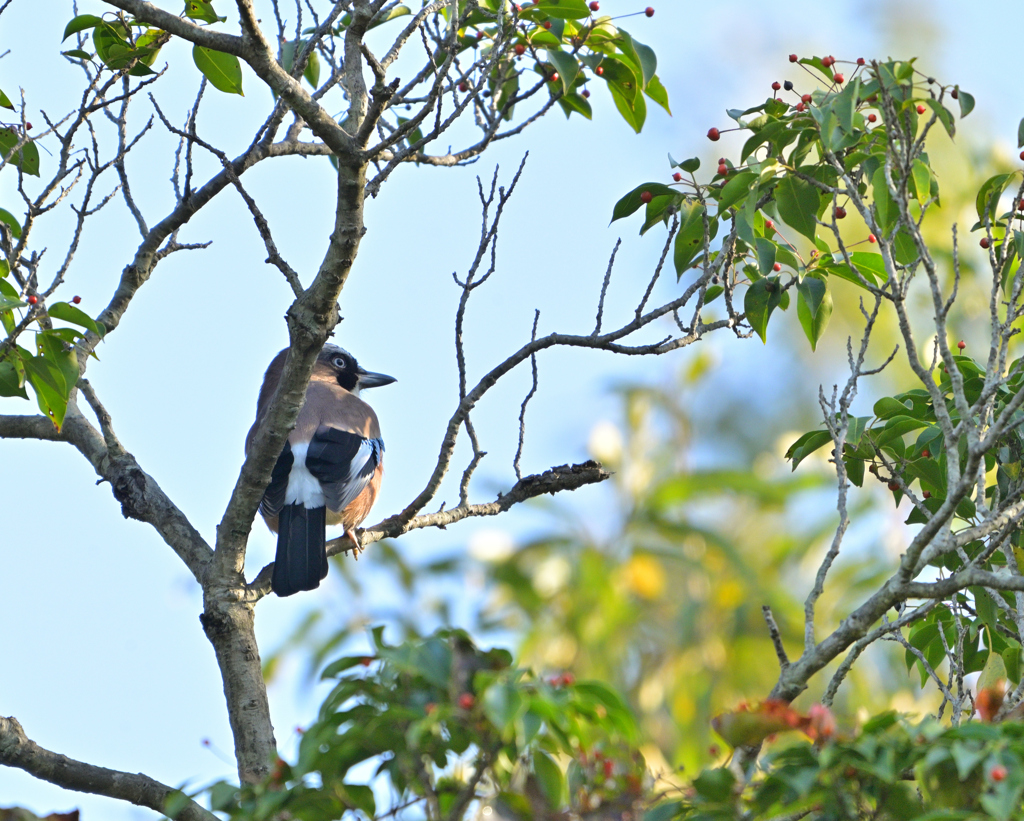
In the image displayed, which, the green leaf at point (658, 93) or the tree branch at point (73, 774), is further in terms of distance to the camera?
the green leaf at point (658, 93)

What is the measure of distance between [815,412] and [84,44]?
563 inches

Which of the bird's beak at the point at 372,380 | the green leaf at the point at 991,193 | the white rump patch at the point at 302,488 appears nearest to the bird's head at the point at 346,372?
the bird's beak at the point at 372,380

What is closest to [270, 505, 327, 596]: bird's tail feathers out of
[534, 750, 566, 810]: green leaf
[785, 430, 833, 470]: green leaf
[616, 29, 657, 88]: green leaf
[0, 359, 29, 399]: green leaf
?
[0, 359, 29, 399]: green leaf

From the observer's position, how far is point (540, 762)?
5.24 feet

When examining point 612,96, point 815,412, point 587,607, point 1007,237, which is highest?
point 815,412

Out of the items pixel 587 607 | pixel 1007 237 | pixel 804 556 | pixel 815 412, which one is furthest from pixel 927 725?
pixel 815 412

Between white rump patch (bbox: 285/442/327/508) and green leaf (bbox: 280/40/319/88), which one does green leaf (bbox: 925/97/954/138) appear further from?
white rump patch (bbox: 285/442/327/508)

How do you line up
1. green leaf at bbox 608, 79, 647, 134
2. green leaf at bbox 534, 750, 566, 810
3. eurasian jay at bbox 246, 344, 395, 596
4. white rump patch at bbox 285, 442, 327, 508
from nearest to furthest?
green leaf at bbox 534, 750, 566, 810, green leaf at bbox 608, 79, 647, 134, eurasian jay at bbox 246, 344, 395, 596, white rump patch at bbox 285, 442, 327, 508

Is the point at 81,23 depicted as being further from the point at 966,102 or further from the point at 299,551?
the point at 966,102

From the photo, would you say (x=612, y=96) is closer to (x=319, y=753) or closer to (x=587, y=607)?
(x=319, y=753)

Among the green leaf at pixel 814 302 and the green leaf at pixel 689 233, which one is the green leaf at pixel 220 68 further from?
the green leaf at pixel 814 302

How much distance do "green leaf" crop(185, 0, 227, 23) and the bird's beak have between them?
9.71ft

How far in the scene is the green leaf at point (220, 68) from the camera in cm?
333

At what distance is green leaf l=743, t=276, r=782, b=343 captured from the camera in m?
2.87
